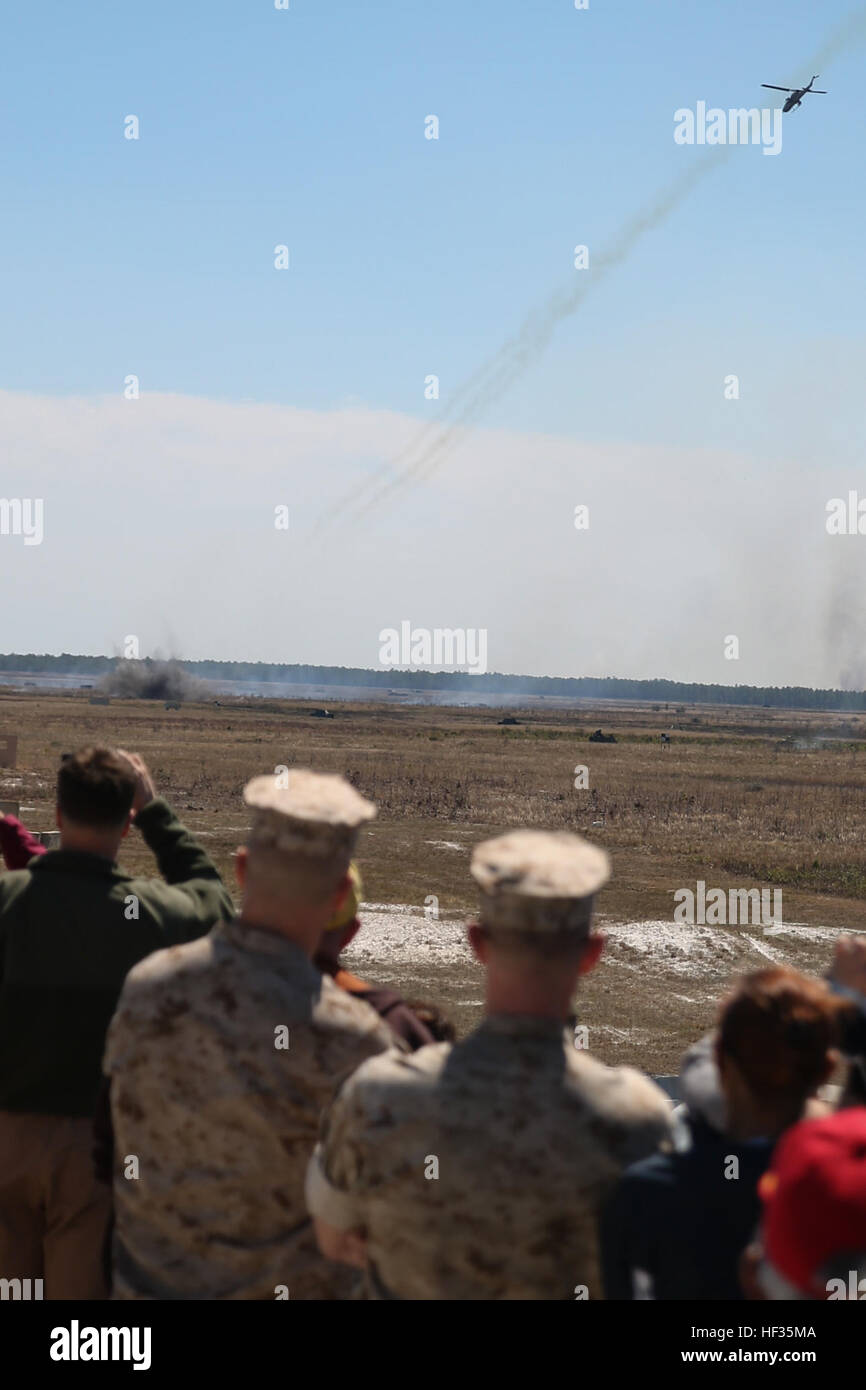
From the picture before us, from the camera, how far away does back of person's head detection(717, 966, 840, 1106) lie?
8.85 ft

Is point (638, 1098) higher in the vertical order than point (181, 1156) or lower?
higher

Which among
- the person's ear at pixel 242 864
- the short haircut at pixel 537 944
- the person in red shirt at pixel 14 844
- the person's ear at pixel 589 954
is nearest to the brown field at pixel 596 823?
the person in red shirt at pixel 14 844

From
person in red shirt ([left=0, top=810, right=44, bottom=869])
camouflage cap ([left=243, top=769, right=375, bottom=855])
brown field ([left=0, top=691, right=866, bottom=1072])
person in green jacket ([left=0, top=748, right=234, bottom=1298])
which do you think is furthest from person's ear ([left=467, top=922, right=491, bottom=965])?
brown field ([left=0, top=691, right=866, bottom=1072])

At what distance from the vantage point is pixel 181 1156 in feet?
10.8

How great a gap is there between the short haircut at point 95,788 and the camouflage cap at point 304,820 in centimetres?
99

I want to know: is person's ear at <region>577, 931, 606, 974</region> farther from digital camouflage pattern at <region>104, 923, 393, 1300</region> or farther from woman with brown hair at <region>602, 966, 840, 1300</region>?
digital camouflage pattern at <region>104, 923, 393, 1300</region>

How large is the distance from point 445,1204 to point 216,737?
57.6 metres

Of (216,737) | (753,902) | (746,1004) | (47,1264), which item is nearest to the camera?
(746,1004)

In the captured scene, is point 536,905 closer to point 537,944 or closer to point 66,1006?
point 537,944

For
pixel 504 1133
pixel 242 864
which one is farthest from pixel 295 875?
pixel 504 1133

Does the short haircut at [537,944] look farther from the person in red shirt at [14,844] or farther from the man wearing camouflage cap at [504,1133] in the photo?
the person in red shirt at [14,844]

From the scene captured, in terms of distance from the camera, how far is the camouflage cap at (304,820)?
127 inches

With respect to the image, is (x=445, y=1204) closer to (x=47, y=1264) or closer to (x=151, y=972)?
(x=151, y=972)
